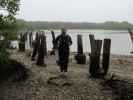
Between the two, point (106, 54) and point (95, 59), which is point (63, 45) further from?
point (106, 54)

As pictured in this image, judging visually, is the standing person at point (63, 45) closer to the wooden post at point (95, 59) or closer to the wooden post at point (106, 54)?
the wooden post at point (95, 59)

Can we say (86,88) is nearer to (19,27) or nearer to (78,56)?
(19,27)

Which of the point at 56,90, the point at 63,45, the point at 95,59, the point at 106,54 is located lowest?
the point at 56,90

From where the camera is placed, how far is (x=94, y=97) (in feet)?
40.1

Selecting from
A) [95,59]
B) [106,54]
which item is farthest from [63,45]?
[106,54]

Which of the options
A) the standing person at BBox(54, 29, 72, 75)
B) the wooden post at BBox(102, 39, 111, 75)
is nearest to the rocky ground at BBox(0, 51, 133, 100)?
the standing person at BBox(54, 29, 72, 75)

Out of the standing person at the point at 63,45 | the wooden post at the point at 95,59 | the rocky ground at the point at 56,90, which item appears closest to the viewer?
the rocky ground at the point at 56,90

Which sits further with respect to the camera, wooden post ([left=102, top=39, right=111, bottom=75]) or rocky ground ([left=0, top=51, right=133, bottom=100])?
wooden post ([left=102, top=39, right=111, bottom=75])

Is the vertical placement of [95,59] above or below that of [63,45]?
below

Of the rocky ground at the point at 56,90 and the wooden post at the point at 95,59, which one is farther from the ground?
the wooden post at the point at 95,59

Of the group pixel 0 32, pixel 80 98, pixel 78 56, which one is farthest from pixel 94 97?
pixel 78 56

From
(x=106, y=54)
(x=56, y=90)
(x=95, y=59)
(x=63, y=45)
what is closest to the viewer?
(x=56, y=90)

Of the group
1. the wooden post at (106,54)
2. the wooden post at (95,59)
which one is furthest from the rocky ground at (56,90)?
the wooden post at (106,54)

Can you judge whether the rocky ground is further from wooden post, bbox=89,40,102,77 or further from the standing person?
the standing person
